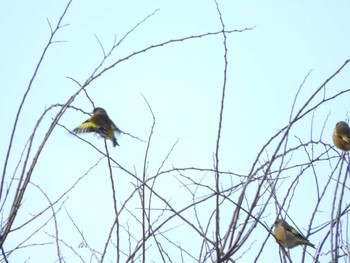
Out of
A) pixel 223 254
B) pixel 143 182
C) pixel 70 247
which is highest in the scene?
pixel 70 247

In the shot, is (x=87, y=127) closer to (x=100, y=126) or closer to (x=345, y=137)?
(x=100, y=126)

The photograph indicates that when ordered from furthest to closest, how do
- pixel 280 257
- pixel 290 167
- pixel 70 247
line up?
1. pixel 70 247
2. pixel 290 167
3. pixel 280 257

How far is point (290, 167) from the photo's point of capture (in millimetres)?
3762

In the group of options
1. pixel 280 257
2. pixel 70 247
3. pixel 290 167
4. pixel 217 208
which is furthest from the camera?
pixel 70 247

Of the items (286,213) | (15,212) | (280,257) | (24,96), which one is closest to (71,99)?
(24,96)

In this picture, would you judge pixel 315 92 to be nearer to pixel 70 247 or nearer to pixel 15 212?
pixel 15 212

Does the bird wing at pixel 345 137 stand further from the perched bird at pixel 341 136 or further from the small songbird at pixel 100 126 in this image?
the small songbird at pixel 100 126

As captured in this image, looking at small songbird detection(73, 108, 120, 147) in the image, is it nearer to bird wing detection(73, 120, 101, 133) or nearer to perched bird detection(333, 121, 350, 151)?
bird wing detection(73, 120, 101, 133)

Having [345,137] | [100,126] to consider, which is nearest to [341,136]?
[345,137]

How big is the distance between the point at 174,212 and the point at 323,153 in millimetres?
1532

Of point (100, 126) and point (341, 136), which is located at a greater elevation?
point (341, 136)

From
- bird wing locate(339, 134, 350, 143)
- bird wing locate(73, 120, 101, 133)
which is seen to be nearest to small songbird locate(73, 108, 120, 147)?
bird wing locate(73, 120, 101, 133)

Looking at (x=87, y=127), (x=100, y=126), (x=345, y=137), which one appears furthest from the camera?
(x=345, y=137)

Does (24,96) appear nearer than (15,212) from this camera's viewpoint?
No
